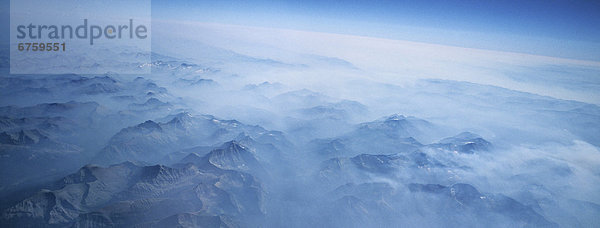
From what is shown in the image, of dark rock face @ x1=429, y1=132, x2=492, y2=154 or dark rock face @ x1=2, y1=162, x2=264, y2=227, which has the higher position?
dark rock face @ x1=429, y1=132, x2=492, y2=154

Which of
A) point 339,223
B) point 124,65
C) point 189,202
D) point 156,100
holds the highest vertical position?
point 124,65

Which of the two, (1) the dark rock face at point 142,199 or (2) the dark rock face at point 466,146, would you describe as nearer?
(1) the dark rock face at point 142,199

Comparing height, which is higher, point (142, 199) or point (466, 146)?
point (466, 146)

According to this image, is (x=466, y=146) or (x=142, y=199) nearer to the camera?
(x=142, y=199)

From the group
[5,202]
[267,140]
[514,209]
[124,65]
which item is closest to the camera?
[5,202]

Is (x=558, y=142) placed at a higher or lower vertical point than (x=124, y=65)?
lower

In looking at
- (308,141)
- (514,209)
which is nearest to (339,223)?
(514,209)

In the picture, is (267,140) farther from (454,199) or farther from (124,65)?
(124,65)

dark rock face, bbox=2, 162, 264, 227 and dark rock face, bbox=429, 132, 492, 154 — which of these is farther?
dark rock face, bbox=429, 132, 492, 154

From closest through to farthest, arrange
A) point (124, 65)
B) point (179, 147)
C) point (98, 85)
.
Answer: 1. point (179, 147)
2. point (98, 85)
3. point (124, 65)

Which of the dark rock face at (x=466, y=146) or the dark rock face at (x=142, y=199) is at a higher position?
the dark rock face at (x=466, y=146)

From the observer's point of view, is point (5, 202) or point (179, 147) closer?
point (5, 202)
